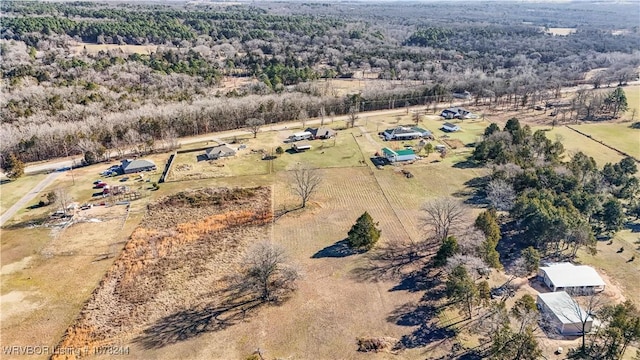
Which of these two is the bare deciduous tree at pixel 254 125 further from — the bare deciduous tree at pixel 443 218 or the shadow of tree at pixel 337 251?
the bare deciduous tree at pixel 443 218

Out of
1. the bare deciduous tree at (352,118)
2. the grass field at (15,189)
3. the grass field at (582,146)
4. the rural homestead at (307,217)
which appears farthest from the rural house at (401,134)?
the grass field at (15,189)

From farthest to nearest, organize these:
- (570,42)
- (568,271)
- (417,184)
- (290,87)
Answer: (570,42), (290,87), (417,184), (568,271)

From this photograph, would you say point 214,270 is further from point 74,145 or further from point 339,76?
point 339,76

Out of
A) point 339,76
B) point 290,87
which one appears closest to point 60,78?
point 290,87

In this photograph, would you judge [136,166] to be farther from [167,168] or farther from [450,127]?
[450,127]

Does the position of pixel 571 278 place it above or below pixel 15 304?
above

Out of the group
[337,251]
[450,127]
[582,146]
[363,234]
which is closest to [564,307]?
[363,234]
